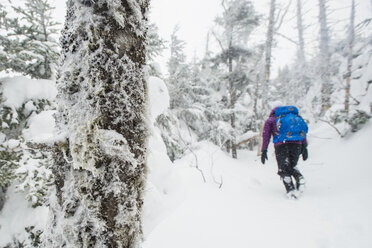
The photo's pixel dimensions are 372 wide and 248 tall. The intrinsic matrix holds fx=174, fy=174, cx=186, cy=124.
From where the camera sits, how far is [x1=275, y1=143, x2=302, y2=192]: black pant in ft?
12.6

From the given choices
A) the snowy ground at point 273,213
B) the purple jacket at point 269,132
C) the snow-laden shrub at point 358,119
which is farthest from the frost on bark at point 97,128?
the snow-laden shrub at point 358,119

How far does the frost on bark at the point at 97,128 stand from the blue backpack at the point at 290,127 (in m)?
3.80

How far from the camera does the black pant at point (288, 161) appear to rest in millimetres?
3844

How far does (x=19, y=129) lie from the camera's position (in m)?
3.73

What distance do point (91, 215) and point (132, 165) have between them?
1.06 ft

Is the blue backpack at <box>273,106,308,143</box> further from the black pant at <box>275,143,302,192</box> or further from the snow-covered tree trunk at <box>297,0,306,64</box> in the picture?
the snow-covered tree trunk at <box>297,0,306,64</box>

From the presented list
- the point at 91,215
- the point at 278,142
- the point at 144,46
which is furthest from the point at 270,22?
the point at 91,215

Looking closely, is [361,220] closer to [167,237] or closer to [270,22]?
[167,237]

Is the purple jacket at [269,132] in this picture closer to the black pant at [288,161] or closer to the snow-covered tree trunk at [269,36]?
the black pant at [288,161]

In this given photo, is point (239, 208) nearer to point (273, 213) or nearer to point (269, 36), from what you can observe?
point (273, 213)

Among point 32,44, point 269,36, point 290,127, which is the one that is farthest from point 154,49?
point 269,36

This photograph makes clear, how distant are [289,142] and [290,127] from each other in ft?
1.14

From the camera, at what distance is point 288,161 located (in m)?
3.95

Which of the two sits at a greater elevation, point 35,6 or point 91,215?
point 35,6
